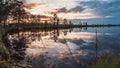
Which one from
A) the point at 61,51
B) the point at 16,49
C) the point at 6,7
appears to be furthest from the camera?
the point at 6,7

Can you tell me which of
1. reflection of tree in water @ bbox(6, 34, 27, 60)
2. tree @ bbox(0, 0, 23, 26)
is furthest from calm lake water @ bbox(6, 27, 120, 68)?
tree @ bbox(0, 0, 23, 26)

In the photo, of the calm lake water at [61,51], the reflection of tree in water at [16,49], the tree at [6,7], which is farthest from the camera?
the tree at [6,7]

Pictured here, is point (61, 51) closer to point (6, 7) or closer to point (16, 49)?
point (16, 49)

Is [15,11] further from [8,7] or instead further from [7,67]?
[7,67]

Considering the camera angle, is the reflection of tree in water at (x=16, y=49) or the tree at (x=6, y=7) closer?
the reflection of tree in water at (x=16, y=49)

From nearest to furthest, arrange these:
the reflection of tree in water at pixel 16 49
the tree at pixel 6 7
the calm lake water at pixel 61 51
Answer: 1. the calm lake water at pixel 61 51
2. the reflection of tree in water at pixel 16 49
3. the tree at pixel 6 7

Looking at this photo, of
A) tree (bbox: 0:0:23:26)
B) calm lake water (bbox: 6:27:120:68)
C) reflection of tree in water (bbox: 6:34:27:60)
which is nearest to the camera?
calm lake water (bbox: 6:27:120:68)

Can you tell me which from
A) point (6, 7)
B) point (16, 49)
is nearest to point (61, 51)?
point (16, 49)

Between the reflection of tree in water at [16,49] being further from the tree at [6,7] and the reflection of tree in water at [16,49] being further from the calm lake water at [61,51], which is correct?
the tree at [6,7]

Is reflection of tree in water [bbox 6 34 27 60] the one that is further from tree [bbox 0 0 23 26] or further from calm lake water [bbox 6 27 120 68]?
tree [bbox 0 0 23 26]

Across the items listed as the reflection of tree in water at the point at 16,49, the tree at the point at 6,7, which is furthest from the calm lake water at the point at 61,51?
the tree at the point at 6,7

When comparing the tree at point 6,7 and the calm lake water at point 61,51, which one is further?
the tree at point 6,7

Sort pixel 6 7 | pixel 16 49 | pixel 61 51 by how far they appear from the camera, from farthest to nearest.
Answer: pixel 6 7
pixel 61 51
pixel 16 49

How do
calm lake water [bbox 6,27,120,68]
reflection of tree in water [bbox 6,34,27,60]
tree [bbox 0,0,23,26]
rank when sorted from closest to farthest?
calm lake water [bbox 6,27,120,68], reflection of tree in water [bbox 6,34,27,60], tree [bbox 0,0,23,26]
